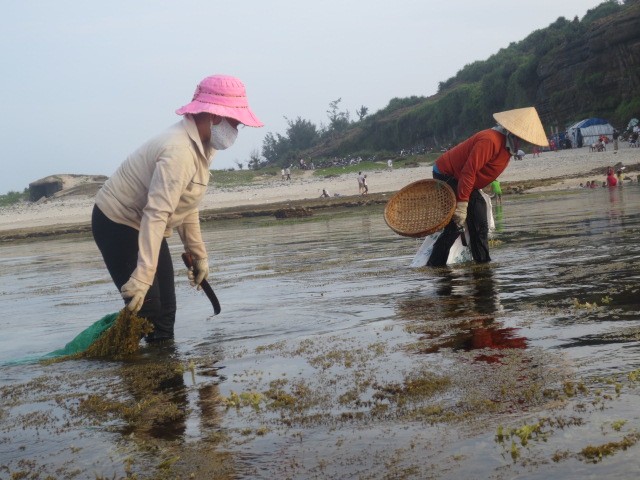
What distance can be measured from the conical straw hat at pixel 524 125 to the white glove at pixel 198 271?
3.39m

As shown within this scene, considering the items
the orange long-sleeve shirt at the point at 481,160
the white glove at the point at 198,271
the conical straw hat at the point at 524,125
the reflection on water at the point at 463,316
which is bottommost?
the reflection on water at the point at 463,316


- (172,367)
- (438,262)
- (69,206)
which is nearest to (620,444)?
(172,367)

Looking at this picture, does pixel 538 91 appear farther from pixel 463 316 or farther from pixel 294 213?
pixel 463 316

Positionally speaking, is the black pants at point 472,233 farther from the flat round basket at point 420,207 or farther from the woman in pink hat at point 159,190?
the woman in pink hat at point 159,190

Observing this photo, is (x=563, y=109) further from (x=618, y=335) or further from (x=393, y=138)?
(x=618, y=335)

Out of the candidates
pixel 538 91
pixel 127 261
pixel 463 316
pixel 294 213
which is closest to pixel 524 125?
pixel 463 316

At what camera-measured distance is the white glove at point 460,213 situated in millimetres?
8531

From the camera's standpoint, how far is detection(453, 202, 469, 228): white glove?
8.53 m

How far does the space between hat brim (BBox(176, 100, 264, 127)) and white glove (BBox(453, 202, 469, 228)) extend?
3687 millimetres

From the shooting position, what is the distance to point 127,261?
18.6 feet

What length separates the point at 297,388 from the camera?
4203 millimetres

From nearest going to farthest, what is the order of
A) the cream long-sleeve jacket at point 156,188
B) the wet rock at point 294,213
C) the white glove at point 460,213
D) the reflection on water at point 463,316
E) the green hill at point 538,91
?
the reflection on water at point 463,316
the cream long-sleeve jacket at point 156,188
the white glove at point 460,213
the wet rock at point 294,213
the green hill at point 538,91

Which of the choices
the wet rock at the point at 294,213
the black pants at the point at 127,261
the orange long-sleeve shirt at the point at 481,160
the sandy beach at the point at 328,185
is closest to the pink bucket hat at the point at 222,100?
the black pants at the point at 127,261

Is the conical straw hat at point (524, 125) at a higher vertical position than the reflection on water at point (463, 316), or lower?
higher
